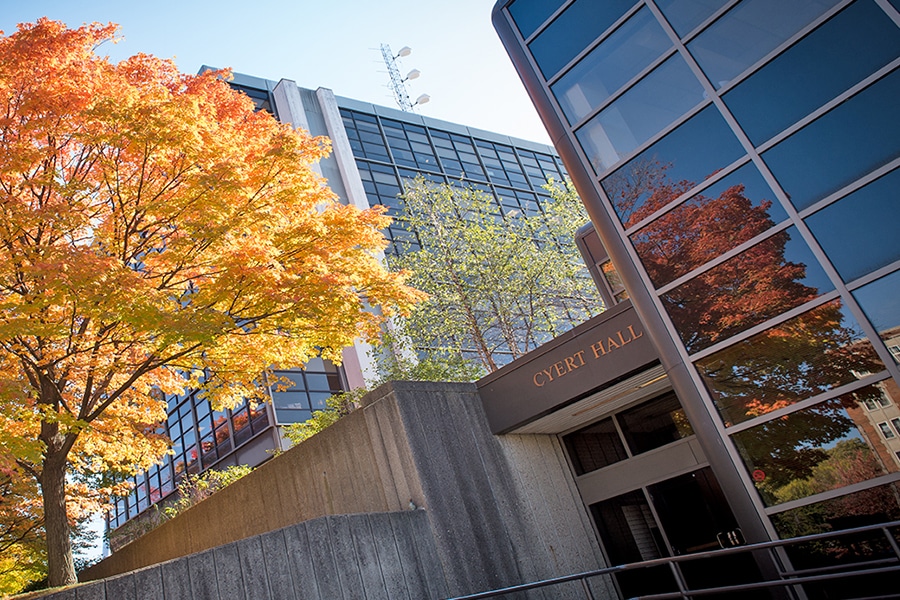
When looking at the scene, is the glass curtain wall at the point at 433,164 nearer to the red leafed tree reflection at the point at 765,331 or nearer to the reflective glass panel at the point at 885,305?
the red leafed tree reflection at the point at 765,331

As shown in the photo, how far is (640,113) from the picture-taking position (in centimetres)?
830

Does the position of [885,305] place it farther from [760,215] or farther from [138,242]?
[138,242]

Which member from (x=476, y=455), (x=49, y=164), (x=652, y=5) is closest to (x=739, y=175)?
(x=652, y=5)

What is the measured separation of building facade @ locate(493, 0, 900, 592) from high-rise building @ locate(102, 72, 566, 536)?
9.35 m

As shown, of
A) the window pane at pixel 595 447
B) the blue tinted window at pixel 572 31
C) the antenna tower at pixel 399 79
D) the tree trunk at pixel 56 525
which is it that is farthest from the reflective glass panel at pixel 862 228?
the antenna tower at pixel 399 79

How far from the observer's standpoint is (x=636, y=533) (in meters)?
10.5

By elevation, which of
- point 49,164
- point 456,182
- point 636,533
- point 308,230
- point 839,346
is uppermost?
point 456,182

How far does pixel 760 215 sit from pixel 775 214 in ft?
0.53

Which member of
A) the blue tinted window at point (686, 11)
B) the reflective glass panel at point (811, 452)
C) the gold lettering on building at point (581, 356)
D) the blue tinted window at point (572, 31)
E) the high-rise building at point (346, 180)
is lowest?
the reflective glass panel at point (811, 452)

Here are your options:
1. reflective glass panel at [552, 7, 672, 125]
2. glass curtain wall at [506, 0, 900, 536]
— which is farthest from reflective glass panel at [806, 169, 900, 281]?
reflective glass panel at [552, 7, 672, 125]

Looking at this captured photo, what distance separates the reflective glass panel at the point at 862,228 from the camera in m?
6.28

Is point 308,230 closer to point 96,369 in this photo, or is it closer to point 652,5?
point 96,369

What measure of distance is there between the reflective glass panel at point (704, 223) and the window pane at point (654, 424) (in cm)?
329

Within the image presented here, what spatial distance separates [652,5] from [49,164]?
32.3 ft
